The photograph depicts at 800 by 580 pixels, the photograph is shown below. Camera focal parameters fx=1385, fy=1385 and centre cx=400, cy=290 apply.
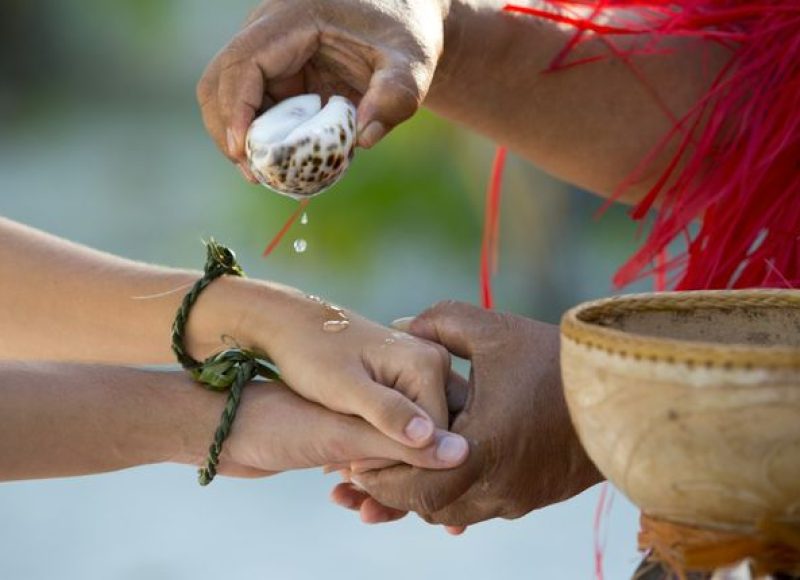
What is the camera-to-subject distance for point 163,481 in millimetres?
2275

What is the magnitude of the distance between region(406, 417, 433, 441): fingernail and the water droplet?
10 cm

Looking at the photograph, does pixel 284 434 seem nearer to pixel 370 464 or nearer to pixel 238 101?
pixel 370 464

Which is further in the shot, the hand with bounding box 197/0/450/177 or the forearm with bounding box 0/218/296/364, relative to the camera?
the forearm with bounding box 0/218/296/364

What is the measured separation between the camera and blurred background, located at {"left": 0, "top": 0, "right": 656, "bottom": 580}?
201 cm

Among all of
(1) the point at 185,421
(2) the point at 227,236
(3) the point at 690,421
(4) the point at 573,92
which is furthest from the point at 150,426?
(2) the point at 227,236

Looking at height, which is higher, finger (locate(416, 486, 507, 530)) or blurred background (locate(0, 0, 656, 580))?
finger (locate(416, 486, 507, 530))

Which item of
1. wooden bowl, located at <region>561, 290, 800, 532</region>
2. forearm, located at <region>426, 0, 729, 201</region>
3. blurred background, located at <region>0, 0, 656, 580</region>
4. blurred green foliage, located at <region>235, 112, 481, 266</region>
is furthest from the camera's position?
blurred green foliage, located at <region>235, 112, 481, 266</region>

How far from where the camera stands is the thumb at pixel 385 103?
A: 79 centimetres

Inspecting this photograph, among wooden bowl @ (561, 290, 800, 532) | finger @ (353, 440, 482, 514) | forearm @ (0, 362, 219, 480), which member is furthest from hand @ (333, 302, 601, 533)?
wooden bowl @ (561, 290, 800, 532)

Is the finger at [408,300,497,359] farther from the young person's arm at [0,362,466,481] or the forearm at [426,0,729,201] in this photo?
the forearm at [426,0,729,201]

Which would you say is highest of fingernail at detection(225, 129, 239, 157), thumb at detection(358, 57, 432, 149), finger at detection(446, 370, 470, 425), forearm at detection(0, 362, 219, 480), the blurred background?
thumb at detection(358, 57, 432, 149)

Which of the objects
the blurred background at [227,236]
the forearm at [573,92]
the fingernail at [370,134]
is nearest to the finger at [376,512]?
the fingernail at [370,134]

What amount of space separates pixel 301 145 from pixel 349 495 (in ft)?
0.78

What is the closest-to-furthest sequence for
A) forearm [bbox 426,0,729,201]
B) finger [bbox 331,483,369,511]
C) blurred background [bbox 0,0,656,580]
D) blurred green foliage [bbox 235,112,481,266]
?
finger [bbox 331,483,369,511]
forearm [bbox 426,0,729,201]
blurred background [bbox 0,0,656,580]
blurred green foliage [bbox 235,112,481,266]
